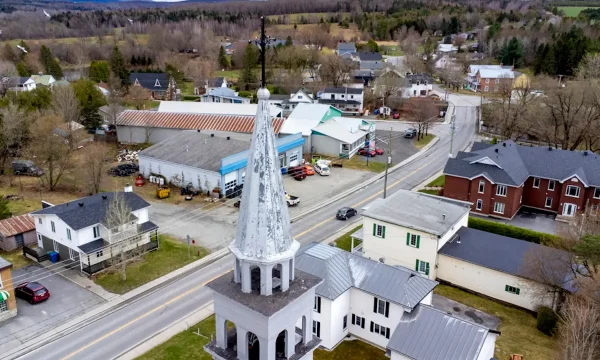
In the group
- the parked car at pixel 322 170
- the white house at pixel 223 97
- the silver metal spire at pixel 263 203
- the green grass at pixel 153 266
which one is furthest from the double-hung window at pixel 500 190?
the white house at pixel 223 97

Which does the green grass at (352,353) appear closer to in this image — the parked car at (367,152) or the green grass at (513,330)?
the green grass at (513,330)

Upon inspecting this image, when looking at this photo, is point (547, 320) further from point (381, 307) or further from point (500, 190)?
point (500, 190)

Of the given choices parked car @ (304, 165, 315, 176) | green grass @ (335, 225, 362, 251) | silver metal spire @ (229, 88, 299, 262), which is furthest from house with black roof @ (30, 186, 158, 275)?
silver metal spire @ (229, 88, 299, 262)

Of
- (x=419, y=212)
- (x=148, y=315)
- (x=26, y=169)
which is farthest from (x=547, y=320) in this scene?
(x=26, y=169)

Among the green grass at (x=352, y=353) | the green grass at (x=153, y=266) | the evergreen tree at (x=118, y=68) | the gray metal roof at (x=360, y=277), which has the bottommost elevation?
the green grass at (x=352, y=353)

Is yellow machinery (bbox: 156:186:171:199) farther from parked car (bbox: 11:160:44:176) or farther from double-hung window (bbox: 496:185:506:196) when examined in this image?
double-hung window (bbox: 496:185:506:196)

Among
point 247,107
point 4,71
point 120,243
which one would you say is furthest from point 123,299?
point 4,71
